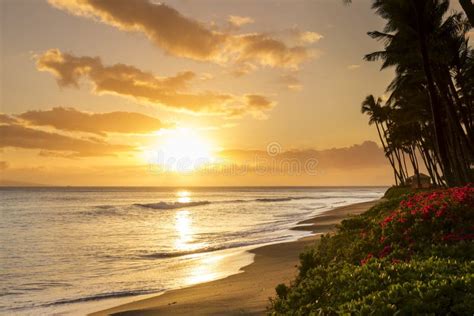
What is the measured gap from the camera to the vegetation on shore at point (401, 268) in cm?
504

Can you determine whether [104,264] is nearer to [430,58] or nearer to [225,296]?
[225,296]

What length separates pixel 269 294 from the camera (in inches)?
448

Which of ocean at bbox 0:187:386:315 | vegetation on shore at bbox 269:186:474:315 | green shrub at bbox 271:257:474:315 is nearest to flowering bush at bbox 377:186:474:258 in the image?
vegetation on shore at bbox 269:186:474:315

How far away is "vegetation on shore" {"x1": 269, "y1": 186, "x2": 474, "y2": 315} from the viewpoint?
5.04 meters

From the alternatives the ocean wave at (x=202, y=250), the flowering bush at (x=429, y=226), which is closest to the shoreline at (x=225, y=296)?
the flowering bush at (x=429, y=226)

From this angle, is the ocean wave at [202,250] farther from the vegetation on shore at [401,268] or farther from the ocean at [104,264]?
the vegetation on shore at [401,268]

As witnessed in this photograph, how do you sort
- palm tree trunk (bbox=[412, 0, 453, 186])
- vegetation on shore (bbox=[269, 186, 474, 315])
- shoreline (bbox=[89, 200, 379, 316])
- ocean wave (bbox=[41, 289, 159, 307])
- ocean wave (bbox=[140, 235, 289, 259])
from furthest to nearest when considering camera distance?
ocean wave (bbox=[140, 235, 289, 259]), palm tree trunk (bbox=[412, 0, 453, 186]), ocean wave (bbox=[41, 289, 159, 307]), shoreline (bbox=[89, 200, 379, 316]), vegetation on shore (bbox=[269, 186, 474, 315])

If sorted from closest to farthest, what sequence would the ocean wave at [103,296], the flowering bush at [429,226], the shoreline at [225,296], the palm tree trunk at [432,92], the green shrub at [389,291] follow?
the green shrub at [389,291], the flowering bush at [429,226], the shoreline at [225,296], the ocean wave at [103,296], the palm tree trunk at [432,92]

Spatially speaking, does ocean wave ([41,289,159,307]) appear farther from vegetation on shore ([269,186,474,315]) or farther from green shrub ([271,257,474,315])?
green shrub ([271,257,474,315])

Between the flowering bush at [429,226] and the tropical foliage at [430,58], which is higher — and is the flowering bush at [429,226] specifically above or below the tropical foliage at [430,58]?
below

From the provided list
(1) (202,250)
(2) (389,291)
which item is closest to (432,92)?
(1) (202,250)

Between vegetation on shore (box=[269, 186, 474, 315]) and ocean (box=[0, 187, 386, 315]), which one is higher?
vegetation on shore (box=[269, 186, 474, 315])

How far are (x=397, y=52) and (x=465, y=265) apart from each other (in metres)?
23.3

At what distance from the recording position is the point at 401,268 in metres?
6.31
